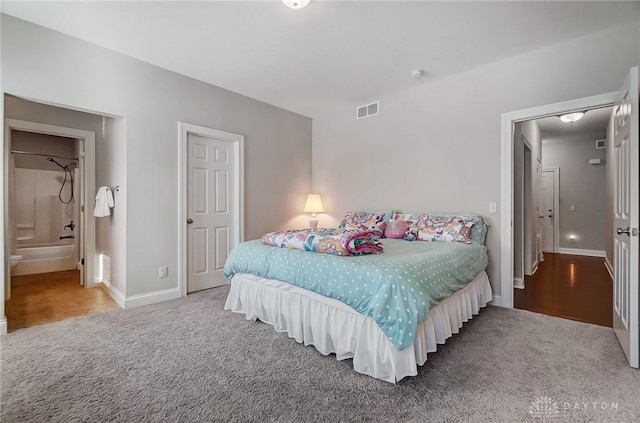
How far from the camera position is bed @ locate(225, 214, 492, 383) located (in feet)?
5.56

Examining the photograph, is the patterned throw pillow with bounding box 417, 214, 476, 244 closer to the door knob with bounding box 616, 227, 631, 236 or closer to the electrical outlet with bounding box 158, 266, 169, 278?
the door knob with bounding box 616, 227, 631, 236

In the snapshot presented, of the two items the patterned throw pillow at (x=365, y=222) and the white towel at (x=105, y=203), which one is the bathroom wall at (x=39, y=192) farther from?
the patterned throw pillow at (x=365, y=222)

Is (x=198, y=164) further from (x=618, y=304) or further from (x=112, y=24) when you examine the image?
(x=618, y=304)

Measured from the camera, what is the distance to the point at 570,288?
3756mm

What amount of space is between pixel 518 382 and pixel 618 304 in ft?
4.08

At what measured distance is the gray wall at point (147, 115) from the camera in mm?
2566

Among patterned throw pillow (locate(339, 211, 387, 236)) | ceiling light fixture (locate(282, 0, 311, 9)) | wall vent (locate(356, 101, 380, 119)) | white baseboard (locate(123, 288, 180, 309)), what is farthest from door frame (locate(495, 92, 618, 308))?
white baseboard (locate(123, 288, 180, 309))

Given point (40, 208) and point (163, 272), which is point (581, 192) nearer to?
point (163, 272)

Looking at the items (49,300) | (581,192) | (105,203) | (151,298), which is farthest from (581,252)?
(49,300)

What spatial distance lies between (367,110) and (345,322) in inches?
128

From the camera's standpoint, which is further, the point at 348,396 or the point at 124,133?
the point at 124,133

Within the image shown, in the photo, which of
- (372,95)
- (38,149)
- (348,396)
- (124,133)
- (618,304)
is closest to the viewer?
(348,396)

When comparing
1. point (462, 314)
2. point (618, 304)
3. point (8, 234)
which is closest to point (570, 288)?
point (618, 304)

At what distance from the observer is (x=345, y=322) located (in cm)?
198
